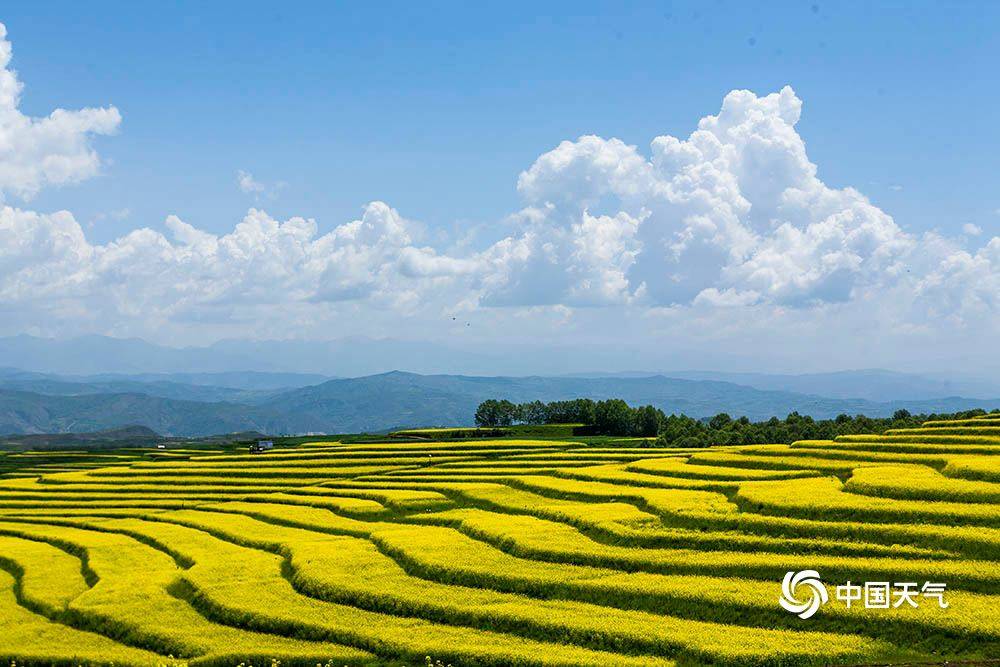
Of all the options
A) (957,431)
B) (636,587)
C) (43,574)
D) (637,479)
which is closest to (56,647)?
(43,574)

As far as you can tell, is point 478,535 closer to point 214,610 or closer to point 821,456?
point 214,610

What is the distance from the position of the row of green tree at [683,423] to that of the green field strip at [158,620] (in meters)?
58.0

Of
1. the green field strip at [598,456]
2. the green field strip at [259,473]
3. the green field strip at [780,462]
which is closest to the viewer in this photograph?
the green field strip at [780,462]

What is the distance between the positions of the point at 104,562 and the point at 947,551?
3750 centimetres

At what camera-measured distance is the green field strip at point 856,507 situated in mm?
33969

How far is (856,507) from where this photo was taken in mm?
35656

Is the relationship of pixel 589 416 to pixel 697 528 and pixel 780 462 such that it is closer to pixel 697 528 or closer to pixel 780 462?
pixel 780 462

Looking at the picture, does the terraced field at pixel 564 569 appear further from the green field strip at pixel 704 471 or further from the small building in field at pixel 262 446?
the small building in field at pixel 262 446

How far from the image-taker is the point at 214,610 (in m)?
32.7

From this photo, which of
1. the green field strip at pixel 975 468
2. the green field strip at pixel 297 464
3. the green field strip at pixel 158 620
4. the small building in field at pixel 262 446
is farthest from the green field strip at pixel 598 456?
the small building in field at pixel 262 446

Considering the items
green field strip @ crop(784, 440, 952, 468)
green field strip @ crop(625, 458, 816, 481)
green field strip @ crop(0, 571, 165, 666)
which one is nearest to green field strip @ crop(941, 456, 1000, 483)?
green field strip @ crop(784, 440, 952, 468)

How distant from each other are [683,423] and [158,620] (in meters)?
86.6

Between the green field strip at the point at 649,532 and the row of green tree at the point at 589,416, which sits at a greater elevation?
the row of green tree at the point at 589,416

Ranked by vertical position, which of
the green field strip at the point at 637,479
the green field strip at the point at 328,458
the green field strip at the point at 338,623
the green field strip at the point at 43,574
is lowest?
the green field strip at the point at 43,574
